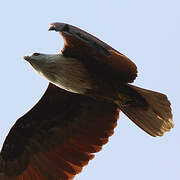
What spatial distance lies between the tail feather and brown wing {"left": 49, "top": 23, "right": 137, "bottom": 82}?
0.40 metres

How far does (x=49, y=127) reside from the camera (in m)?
8.85

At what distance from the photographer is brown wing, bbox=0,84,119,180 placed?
8547 mm

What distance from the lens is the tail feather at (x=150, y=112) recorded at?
798 cm

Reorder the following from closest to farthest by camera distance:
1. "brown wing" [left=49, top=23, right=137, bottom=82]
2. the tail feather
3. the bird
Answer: "brown wing" [left=49, top=23, right=137, bottom=82], the bird, the tail feather

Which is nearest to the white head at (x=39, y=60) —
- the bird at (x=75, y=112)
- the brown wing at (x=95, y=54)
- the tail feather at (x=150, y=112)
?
the bird at (x=75, y=112)

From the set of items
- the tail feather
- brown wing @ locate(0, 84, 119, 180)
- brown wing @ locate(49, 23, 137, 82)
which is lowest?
brown wing @ locate(0, 84, 119, 180)

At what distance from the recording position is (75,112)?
8.74 meters

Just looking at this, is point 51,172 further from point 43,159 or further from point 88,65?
point 88,65

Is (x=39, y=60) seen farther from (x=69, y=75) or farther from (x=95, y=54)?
(x=95, y=54)

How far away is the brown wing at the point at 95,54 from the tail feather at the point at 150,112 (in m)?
0.40

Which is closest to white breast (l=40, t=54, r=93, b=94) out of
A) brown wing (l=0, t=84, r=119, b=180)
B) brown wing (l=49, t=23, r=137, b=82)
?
brown wing (l=49, t=23, r=137, b=82)

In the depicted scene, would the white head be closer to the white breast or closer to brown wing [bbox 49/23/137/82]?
the white breast

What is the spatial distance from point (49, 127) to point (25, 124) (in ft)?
1.53

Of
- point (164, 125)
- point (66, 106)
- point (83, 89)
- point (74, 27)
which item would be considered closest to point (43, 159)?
point (66, 106)
